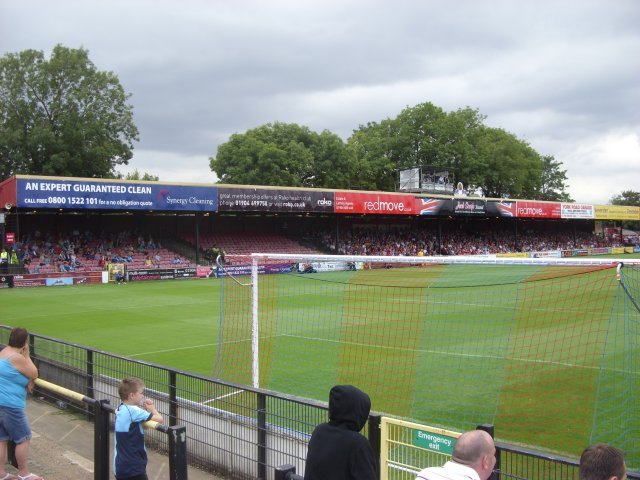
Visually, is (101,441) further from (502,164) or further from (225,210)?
(502,164)

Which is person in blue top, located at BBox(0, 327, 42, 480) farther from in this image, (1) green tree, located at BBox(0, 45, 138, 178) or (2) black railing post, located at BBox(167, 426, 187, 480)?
(1) green tree, located at BBox(0, 45, 138, 178)

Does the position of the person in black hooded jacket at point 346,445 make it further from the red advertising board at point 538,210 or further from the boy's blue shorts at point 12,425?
the red advertising board at point 538,210

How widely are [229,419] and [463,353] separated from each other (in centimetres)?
952

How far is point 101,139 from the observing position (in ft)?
189

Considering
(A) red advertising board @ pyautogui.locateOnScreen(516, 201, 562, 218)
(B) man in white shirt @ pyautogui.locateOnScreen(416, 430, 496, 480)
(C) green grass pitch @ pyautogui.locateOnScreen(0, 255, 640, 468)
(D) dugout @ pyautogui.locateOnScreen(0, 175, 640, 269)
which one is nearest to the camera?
(B) man in white shirt @ pyautogui.locateOnScreen(416, 430, 496, 480)

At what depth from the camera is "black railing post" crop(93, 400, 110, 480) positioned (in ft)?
18.5

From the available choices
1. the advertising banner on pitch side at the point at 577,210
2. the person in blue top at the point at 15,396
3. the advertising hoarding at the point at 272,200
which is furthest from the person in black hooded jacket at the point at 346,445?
the advertising banner on pitch side at the point at 577,210

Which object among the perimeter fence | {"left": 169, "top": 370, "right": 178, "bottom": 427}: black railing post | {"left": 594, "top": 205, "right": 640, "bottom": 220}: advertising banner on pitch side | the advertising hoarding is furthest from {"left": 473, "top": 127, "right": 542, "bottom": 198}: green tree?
{"left": 169, "top": 370, "right": 178, "bottom": 427}: black railing post

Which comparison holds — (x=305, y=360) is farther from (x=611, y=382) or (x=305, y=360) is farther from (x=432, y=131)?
(x=432, y=131)

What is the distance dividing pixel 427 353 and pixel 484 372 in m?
2.39

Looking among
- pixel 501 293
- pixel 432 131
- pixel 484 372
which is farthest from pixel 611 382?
pixel 432 131

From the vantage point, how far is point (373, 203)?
165 ft

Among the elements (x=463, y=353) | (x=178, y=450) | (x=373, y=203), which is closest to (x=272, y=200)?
(x=373, y=203)

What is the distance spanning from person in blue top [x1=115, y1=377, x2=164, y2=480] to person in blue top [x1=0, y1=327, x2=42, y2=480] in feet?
5.80
